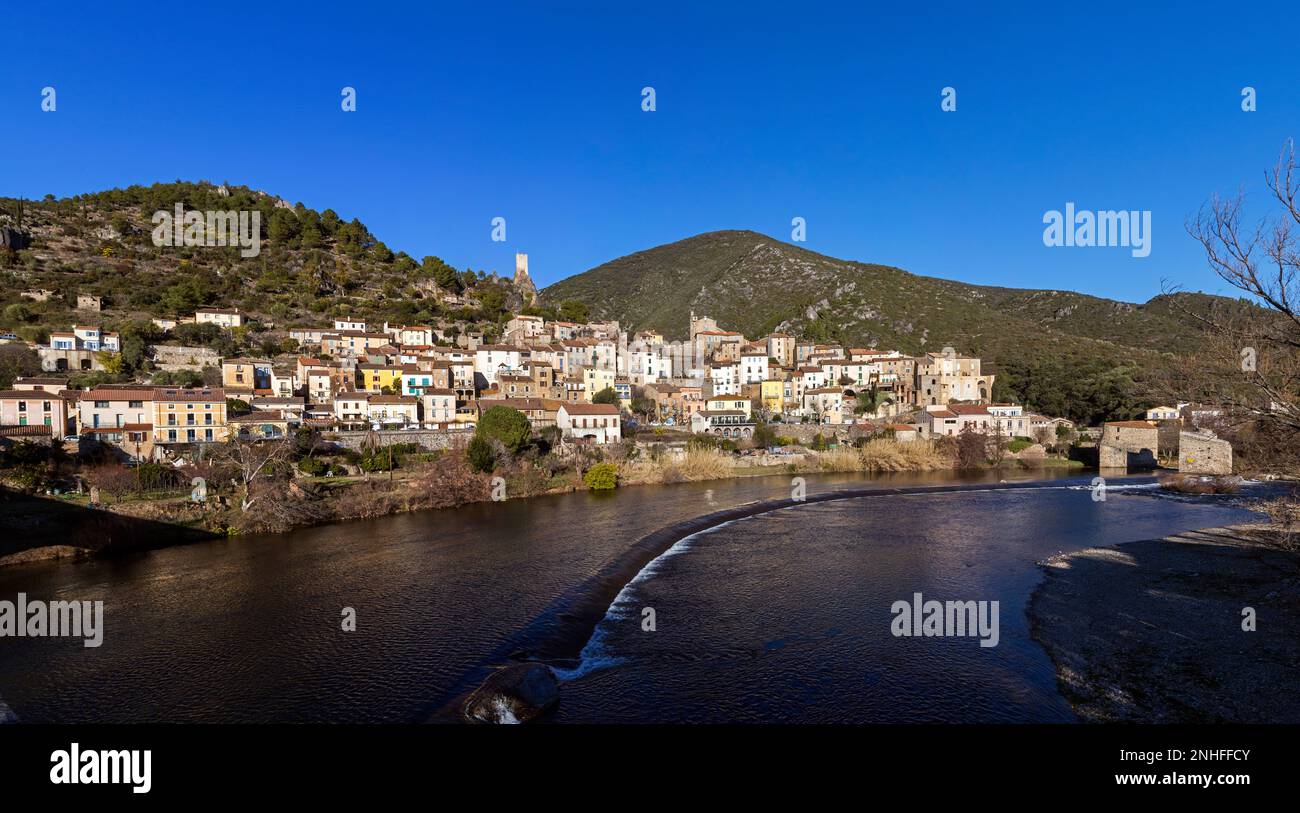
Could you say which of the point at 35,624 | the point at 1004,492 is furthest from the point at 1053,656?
the point at 1004,492

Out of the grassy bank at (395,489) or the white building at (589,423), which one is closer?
the grassy bank at (395,489)

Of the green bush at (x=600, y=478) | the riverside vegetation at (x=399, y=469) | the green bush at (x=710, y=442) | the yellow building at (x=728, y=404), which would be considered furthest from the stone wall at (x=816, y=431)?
the green bush at (x=600, y=478)

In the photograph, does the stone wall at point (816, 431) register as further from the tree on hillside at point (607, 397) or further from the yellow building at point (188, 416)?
the yellow building at point (188, 416)

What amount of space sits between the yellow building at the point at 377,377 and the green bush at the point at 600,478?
69.5ft

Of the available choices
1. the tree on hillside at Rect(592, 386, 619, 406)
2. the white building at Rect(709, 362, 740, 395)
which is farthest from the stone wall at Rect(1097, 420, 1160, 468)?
the tree on hillside at Rect(592, 386, 619, 406)

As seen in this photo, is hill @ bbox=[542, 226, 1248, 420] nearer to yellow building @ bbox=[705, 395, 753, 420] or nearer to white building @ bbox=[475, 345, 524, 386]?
yellow building @ bbox=[705, 395, 753, 420]

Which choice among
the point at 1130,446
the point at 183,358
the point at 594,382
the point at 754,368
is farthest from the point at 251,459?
the point at 1130,446

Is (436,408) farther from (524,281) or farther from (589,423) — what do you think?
(524,281)

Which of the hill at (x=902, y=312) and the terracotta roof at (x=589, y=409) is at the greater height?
the hill at (x=902, y=312)

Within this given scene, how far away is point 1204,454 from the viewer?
36531 mm

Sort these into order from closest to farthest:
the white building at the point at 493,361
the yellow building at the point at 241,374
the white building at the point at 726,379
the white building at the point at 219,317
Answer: the yellow building at the point at 241,374, the white building at the point at 219,317, the white building at the point at 493,361, the white building at the point at 726,379

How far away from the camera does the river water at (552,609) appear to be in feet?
32.8

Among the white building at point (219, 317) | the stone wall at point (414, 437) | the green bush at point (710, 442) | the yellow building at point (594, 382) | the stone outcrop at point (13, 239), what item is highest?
the stone outcrop at point (13, 239)

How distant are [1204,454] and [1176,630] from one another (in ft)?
110
